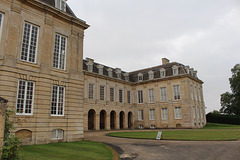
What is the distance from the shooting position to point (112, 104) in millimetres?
34844

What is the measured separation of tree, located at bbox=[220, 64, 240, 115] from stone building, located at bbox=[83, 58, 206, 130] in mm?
10457

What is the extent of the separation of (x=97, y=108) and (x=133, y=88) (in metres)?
11.6

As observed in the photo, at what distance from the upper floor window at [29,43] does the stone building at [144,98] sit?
634 inches

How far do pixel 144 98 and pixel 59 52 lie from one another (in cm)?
2591

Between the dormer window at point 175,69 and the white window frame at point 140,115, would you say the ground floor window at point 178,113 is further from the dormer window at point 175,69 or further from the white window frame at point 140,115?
the white window frame at point 140,115

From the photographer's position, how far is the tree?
43.6m

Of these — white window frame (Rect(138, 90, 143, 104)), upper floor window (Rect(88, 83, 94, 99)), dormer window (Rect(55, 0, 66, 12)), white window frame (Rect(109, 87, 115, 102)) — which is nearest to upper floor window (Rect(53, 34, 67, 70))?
dormer window (Rect(55, 0, 66, 12))

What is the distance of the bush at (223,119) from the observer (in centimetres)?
3984

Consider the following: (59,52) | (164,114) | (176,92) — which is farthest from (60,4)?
(164,114)

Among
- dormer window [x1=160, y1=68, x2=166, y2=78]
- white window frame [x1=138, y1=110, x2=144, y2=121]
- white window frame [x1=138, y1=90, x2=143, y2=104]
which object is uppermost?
dormer window [x1=160, y1=68, x2=166, y2=78]

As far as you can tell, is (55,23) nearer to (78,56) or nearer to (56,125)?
(78,56)

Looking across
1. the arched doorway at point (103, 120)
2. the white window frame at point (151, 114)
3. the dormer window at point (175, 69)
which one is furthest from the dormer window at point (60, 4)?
the white window frame at point (151, 114)

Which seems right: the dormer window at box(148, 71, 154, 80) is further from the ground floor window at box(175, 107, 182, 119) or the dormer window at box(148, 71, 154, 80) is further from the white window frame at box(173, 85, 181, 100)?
the ground floor window at box(175, 107, 182, 119)

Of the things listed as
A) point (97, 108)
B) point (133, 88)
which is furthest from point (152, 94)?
point (97, 108)
